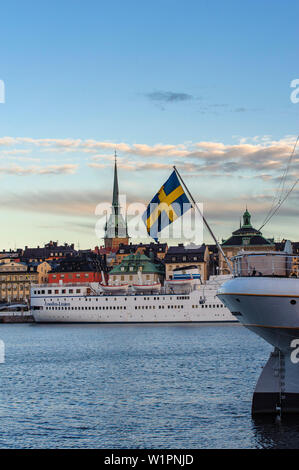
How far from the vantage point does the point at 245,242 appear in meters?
151

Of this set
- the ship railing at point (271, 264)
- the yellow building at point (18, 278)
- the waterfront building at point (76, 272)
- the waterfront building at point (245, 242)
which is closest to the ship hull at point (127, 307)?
the waterfront building at point (76, 272)

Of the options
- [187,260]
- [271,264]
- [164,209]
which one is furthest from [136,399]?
[187,260]

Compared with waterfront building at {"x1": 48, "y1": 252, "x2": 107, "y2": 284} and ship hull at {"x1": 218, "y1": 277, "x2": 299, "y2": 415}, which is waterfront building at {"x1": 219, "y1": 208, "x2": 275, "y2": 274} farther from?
ship hull at {"x1": 218, "y1": 277, "x2": 299, "y2": 415}

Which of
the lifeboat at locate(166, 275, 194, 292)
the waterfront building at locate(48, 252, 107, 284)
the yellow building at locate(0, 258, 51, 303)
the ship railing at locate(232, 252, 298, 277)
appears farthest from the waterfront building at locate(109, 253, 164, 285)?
the ship railing at locate(232, 252, 298, 277)

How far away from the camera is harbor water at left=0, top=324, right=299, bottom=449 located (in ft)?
83.9

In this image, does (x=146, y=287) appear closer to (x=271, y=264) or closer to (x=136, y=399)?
(x=136, y=399)

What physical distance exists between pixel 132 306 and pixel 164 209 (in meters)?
77.4

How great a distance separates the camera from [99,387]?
3784cm

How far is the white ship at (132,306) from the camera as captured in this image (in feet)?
340

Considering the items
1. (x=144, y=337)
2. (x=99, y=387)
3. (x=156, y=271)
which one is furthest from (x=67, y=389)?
(x=156, y=271)

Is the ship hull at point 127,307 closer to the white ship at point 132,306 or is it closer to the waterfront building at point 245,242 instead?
the white ship at point 132,306

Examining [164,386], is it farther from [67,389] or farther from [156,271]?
[156,271]

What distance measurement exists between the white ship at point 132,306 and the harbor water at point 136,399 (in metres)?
41.6
